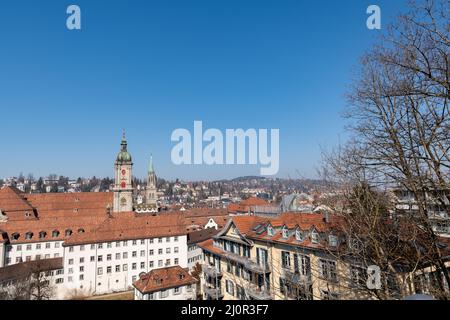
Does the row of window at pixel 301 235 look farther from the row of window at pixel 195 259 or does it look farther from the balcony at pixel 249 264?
the row of window at pixel 195 259

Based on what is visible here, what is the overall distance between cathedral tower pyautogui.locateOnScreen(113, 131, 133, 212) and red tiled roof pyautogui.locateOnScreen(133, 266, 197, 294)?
3426 centimetres

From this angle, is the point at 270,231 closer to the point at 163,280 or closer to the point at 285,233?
the point at 285,233

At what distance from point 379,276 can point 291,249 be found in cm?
865

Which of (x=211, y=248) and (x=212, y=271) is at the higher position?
(x=211, y=248)

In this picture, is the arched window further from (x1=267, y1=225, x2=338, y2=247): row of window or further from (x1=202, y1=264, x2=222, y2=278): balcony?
(x1=202, y1=264, x2=222, y2=278): balcony

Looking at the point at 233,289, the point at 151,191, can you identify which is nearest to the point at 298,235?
the point at 233,289

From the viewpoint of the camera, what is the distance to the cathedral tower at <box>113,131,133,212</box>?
185ft

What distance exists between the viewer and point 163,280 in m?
24.5

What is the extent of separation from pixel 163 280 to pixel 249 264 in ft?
38.5

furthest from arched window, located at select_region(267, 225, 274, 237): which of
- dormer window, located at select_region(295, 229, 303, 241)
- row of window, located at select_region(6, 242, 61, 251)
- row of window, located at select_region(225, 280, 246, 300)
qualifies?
row of window, located at select_region(6, 242, 61, 251)

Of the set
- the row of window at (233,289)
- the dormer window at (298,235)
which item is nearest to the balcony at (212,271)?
the row of window at (233,289)

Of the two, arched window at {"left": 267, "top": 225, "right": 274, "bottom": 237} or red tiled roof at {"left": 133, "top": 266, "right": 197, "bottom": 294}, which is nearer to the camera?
arched window at {"left": 267, "top": 225, "right": 274, "bottom": 237}

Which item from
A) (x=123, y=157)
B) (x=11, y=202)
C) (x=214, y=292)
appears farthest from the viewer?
(x=123, y=157)
